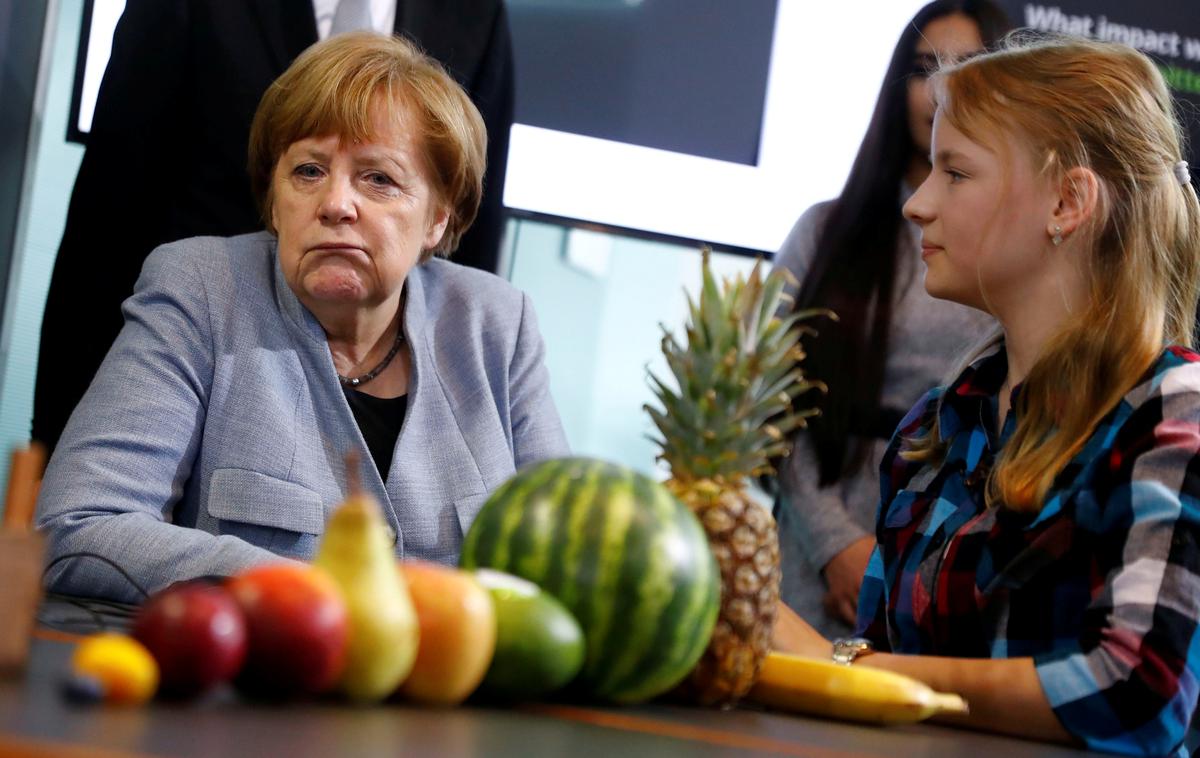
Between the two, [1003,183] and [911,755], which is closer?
[911,755]

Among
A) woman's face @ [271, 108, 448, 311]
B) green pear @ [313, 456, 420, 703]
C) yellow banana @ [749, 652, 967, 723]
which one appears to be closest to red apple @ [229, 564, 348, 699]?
green pear @ [313, 456, 420, 703]

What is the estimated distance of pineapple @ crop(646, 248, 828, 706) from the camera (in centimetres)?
127

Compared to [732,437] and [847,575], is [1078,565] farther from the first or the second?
[847,575]

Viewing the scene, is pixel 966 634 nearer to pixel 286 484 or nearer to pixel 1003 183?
pixel 1003 183

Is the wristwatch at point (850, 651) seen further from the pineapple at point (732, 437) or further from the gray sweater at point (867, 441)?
the gray sweater at point (867, 441)

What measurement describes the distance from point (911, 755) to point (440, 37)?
2171 millimetres

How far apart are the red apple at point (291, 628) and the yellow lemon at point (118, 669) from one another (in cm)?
7

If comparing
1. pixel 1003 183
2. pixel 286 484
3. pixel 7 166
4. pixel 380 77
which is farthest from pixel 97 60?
pixel 1003 183

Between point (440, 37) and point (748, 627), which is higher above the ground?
point (440, 37)

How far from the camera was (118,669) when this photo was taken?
0.82 meters

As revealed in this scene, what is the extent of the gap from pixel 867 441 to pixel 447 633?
6.85 ft

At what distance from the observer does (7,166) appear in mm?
3621

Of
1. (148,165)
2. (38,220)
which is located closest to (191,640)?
(148,165)

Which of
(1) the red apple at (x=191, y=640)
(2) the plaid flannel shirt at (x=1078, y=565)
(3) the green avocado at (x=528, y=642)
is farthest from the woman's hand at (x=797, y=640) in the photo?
(1) the red apple at (x=191, y=640)
